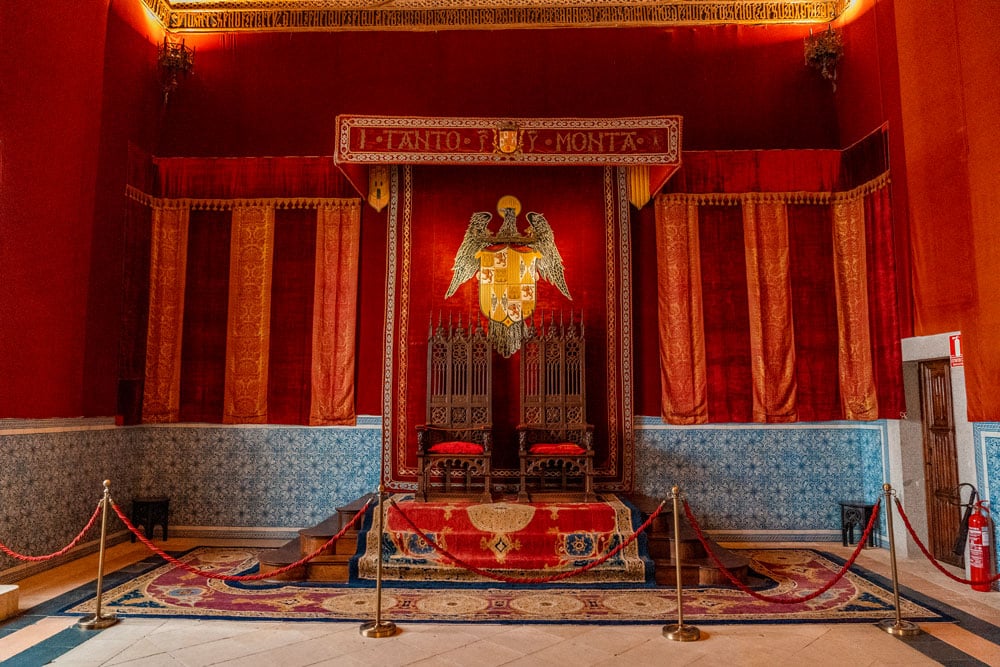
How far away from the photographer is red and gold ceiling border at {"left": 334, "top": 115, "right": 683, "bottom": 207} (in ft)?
17.9

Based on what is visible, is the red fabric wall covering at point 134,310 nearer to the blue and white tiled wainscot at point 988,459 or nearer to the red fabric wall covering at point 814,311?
the red fabric wall covering at point 814,311

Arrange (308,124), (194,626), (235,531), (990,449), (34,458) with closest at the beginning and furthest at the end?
(194,626) < (990,449) < (34,458) < (235,531) < (308,124)

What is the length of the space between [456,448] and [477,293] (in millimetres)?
1715

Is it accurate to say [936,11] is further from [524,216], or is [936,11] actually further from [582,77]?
[524,216]

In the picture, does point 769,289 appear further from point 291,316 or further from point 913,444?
point 291,316

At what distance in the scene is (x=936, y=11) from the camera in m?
5.20

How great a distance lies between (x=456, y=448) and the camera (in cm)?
566

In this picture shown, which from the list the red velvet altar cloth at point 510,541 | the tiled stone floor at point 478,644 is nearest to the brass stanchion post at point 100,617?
the tiled stone floor at point 478,644

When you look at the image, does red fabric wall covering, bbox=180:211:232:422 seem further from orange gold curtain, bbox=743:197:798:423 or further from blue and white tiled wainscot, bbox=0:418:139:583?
orange gold curtain, bbox=743:197:798:423

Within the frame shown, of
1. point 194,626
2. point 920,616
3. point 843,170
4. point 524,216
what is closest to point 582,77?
point 524,216

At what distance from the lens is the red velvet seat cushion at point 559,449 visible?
568 centimetres

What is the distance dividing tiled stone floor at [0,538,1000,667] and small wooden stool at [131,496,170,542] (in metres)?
2.05

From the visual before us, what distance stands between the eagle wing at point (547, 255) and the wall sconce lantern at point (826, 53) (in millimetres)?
3162

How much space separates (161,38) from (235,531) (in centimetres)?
510
